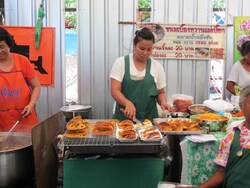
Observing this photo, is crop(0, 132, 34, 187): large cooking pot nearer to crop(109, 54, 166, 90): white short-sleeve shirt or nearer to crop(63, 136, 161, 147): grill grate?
crop(63, 136, 161, 147): grill grate

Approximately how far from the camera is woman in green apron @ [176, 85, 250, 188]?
169cm

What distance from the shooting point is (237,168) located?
5.64 feet

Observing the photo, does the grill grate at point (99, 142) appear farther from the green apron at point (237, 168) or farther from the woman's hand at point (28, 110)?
the woman's hand at point (28, 110)

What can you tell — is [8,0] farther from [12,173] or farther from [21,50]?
[12,173]

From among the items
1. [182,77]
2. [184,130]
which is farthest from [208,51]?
[184,130]

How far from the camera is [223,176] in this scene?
185 cm

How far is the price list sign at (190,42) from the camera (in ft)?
13.0

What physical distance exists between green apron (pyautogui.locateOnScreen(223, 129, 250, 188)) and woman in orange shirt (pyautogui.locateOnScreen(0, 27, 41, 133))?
180 centimetres

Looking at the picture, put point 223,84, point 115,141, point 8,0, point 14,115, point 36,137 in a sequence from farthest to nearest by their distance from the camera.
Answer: point 223,84, point 8,0, point 14,115, point 36,137, point 115,141

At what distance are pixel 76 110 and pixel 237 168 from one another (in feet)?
7.82

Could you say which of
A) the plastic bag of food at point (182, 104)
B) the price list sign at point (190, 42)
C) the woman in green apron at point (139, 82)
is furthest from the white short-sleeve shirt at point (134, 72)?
the price list sign at point (190, 42)

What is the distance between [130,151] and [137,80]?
115cm

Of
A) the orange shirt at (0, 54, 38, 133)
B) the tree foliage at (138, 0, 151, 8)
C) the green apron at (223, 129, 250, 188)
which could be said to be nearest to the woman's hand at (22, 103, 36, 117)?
the orange shirt at (0, 54, 38, 133)

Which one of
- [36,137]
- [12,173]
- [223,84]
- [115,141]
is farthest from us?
[223,84]
